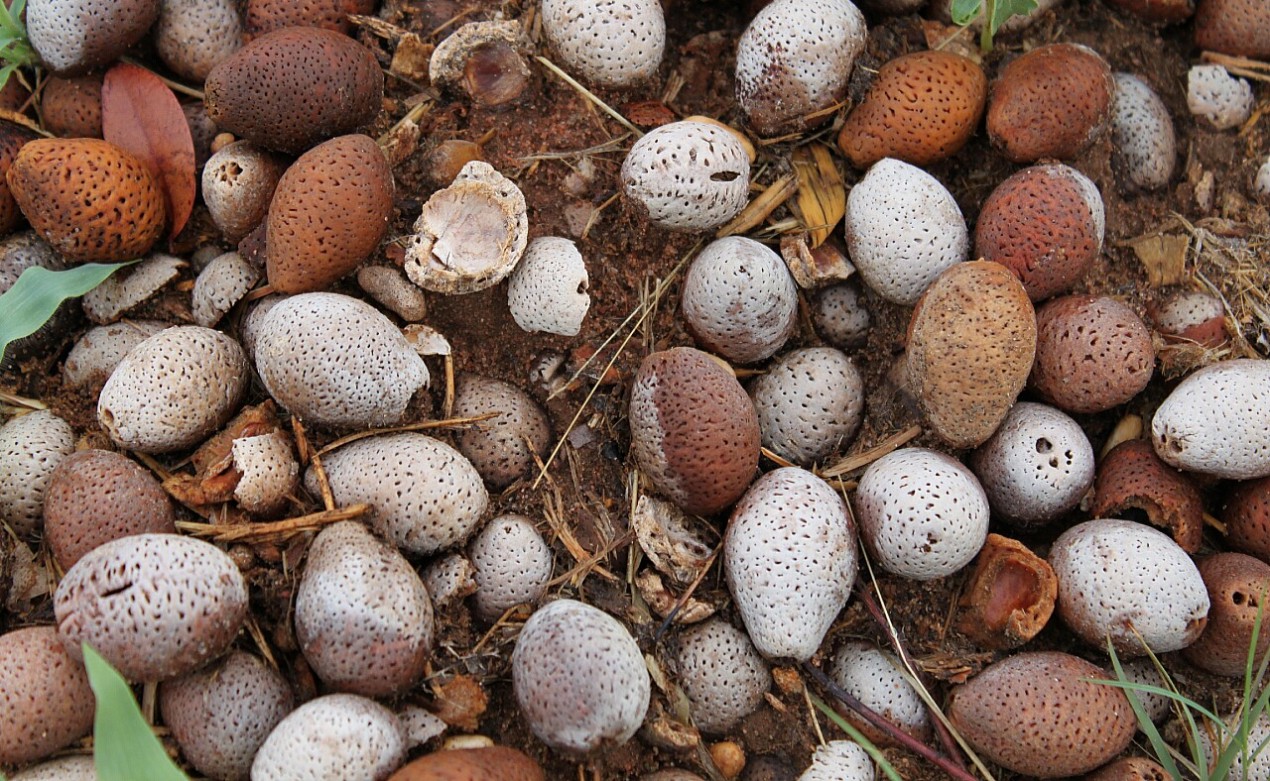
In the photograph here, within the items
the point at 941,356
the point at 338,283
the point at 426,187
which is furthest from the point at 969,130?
the point at 338,283

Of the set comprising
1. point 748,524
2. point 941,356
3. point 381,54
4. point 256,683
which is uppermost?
point 381,54

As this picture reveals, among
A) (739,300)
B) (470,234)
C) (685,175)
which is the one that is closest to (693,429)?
(739,300)

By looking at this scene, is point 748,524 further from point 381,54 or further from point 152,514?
point 381,54

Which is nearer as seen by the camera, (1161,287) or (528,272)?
Answer: (528,272)

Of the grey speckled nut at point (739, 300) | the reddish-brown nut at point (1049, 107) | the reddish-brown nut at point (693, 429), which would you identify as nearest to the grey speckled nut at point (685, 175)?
the grey speckled nut at point (739, 300)

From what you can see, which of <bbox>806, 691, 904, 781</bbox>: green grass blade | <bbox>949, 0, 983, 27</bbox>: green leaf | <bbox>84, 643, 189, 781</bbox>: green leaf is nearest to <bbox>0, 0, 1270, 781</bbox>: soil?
<bbox>806, 691, 904, 781</bbox>: green grass blade

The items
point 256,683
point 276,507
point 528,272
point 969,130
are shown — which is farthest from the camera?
point 969,130

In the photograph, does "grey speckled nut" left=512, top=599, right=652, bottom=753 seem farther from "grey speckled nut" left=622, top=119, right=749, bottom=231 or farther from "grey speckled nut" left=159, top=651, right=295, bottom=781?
"grey speckled nut" left=622, top=119, right=749, bottom=231

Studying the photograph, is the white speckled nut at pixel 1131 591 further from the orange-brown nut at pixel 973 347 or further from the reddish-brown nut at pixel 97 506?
the reddish-brown nut at pixel 97 506
